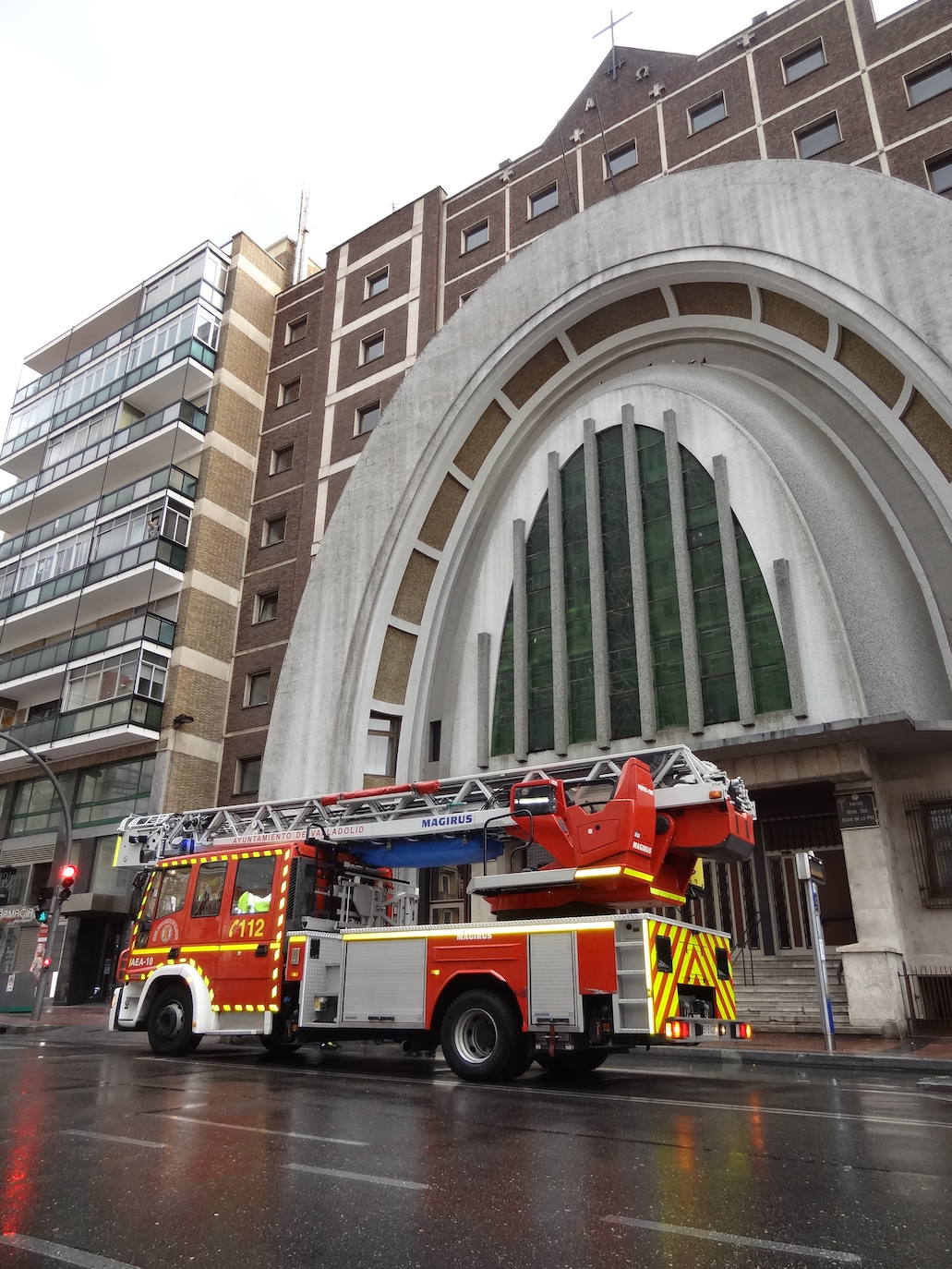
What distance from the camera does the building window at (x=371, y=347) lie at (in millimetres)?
33344

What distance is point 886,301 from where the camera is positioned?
68.6ft

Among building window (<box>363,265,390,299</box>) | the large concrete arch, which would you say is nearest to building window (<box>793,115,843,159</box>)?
the large concrete arch

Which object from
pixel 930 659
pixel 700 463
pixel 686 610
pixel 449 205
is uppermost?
pixel 449 205

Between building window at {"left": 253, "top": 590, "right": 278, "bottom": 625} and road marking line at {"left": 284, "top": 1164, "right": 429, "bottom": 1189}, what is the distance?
2801 centimetres

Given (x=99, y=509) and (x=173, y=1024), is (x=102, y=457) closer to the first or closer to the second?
(x=99, y=509)

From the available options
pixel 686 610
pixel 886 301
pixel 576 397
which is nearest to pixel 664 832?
pixel 686 610

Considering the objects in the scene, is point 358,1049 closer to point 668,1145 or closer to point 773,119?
point 668,1145

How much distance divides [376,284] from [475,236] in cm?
462

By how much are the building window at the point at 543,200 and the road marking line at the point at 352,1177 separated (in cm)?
3080

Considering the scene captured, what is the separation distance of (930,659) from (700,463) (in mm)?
7494

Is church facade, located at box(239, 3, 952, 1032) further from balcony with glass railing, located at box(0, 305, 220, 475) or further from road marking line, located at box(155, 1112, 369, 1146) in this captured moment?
road marking line, located at box(155, 1112, 369, 1146)

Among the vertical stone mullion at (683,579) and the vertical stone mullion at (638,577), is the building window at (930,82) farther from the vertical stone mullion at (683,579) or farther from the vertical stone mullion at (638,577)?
the vertical stone mullion at (638,577)

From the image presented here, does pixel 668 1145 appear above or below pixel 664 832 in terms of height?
below

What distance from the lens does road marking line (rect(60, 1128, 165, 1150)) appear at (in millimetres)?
6445
